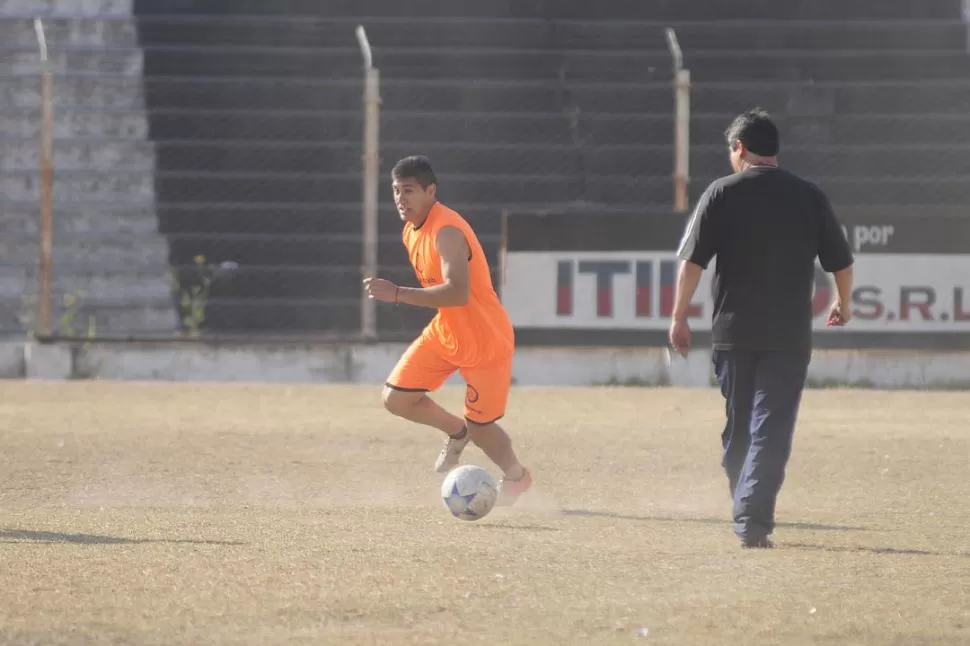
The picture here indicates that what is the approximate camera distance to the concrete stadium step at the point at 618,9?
20.8 meters

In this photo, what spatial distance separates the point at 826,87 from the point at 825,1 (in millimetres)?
2877

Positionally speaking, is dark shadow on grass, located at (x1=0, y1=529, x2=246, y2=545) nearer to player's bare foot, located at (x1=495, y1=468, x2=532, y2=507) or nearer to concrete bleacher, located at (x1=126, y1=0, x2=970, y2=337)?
player's bare foot, located at (x1=495, y1=468, x2=532, y2=507)

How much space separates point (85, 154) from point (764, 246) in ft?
44.9

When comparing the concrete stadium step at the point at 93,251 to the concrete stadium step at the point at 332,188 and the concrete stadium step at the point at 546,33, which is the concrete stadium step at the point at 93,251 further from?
the concrete stadium step at the point at 546,33

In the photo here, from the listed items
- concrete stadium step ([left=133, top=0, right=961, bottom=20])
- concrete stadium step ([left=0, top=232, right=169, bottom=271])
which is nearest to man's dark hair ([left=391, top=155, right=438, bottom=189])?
concrete stadium step ([left=0, top=232, right=169, bottom=271])

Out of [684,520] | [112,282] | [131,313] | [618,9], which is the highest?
[618,9]

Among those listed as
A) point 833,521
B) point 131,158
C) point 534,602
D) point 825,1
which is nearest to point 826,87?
point 825,1

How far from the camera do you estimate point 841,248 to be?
7.60 m

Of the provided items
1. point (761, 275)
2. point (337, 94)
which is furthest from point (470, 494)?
point (337, 94)

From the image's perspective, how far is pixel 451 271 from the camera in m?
8.64

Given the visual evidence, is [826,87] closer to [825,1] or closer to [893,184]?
[893,184]

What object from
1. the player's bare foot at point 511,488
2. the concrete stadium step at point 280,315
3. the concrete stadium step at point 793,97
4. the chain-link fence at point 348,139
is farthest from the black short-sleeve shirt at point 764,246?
the concrete stadium step at point 280,315

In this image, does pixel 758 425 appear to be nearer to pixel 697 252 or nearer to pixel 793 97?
pixel 697 252

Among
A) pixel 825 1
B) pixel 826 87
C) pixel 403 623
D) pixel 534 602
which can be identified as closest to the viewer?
pixel 403 623
